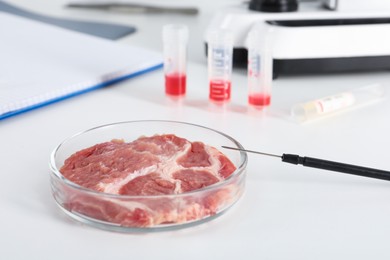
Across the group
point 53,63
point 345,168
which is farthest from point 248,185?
point 53,63

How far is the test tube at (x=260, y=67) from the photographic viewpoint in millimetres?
1122

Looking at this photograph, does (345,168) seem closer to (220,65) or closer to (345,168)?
(345,168)

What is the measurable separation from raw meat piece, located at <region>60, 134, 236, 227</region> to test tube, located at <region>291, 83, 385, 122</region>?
0.28 meters

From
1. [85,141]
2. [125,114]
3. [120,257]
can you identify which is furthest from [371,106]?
[120,257]

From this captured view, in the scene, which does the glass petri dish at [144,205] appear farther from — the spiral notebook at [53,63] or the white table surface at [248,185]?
the spiral notebook at [53,63]

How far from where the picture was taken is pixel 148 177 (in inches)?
30.7

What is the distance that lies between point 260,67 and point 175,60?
167mm

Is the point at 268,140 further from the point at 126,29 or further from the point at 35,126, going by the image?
the point at 126,29

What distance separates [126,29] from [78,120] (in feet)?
2.10

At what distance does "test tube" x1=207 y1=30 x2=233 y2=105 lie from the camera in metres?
1.15

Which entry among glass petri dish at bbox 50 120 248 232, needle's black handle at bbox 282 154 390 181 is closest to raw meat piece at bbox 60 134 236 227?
glass petri dish at bbox 50 120 248 232

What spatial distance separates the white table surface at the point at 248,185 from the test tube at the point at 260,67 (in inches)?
1.0

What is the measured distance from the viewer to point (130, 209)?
70cm

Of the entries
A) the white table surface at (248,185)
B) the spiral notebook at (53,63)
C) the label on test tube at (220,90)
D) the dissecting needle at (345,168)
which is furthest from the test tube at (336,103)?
the spiral notebook at (53,63)
